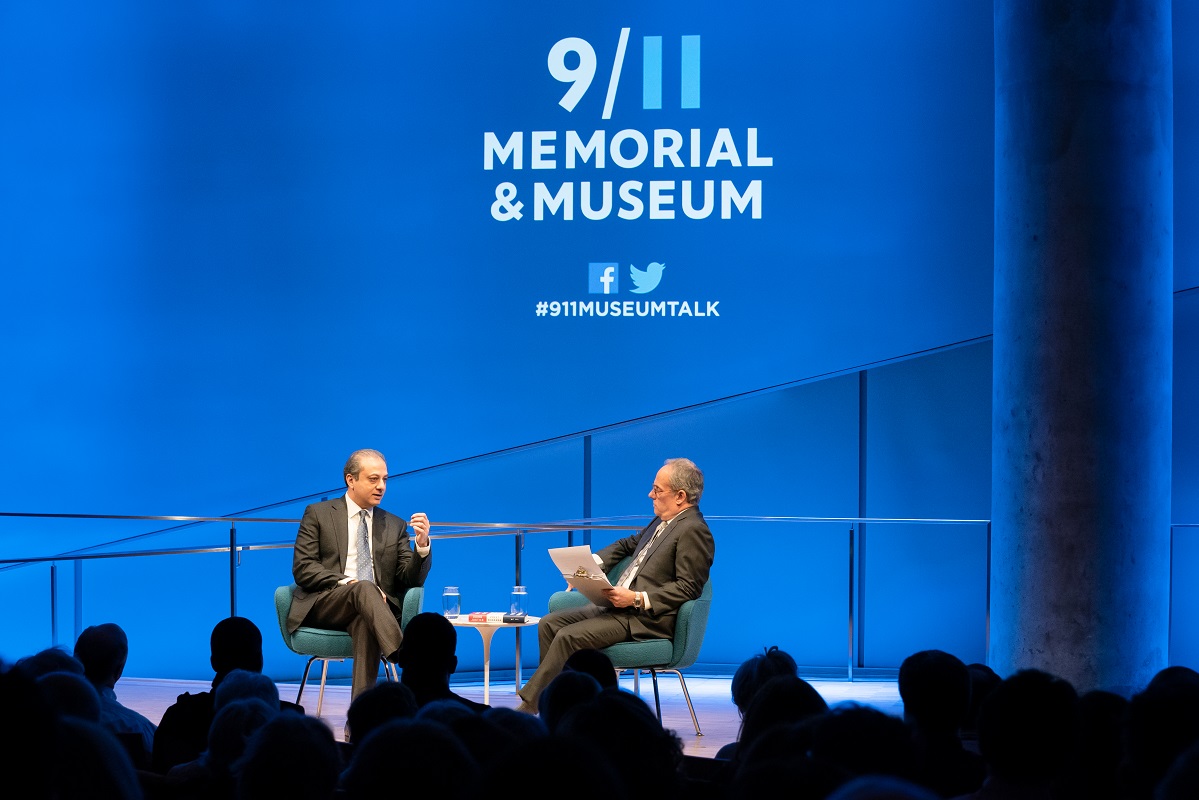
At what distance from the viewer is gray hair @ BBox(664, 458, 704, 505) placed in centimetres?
580

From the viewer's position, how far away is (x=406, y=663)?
3570 mm

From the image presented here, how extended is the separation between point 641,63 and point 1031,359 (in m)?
2.97

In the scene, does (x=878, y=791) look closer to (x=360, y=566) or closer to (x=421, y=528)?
(x=421, y=528)

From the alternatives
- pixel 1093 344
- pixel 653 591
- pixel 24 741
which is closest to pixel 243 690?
pixel 24 741

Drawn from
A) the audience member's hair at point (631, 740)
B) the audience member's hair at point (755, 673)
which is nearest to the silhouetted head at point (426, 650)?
the audience member's hair at point (755, 673)

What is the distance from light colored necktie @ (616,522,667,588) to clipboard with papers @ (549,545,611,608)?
0.21 meters

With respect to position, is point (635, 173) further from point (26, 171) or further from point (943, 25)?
point (26, 171)

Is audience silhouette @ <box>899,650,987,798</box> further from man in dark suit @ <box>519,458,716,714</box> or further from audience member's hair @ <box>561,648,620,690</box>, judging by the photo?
man in dark suit @ <box>519,458,716,714</box>

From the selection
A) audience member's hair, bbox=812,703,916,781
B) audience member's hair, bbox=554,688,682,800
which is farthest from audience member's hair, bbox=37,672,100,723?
audience member's hair, bbox=812,703,916,781

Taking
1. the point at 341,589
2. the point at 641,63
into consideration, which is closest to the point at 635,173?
the point at 641,63

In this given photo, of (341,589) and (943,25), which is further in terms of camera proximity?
(943,25)

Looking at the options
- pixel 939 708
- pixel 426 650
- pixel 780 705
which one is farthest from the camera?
pixel 426 650

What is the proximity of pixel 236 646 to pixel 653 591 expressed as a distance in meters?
2.20

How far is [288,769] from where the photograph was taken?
1.82 metres
